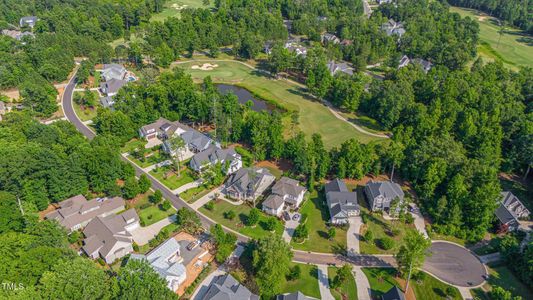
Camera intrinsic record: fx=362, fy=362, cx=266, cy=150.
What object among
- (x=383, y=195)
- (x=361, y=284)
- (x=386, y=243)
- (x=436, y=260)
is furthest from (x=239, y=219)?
(x=436, y=260)

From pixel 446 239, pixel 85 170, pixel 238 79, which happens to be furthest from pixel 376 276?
pixel 238 79

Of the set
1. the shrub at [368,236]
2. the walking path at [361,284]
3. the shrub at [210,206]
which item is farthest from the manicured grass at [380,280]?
the shrub at [210,206]

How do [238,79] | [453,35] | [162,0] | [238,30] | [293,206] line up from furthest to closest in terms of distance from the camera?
[162,0], [238,30], [453,35], [238,79], [293,206]

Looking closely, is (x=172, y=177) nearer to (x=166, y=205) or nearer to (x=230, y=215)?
(x=166, y=205)

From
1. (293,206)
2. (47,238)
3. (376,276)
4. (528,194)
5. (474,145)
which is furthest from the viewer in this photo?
(474,145)

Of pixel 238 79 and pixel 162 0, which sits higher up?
pixel 162 0

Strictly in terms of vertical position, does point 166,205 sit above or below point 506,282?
below

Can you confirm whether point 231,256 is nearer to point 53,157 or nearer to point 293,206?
point 293,206

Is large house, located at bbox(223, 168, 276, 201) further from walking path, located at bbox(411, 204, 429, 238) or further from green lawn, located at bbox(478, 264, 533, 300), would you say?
green lawn, located at bbox(478, 264, 533, 300)
